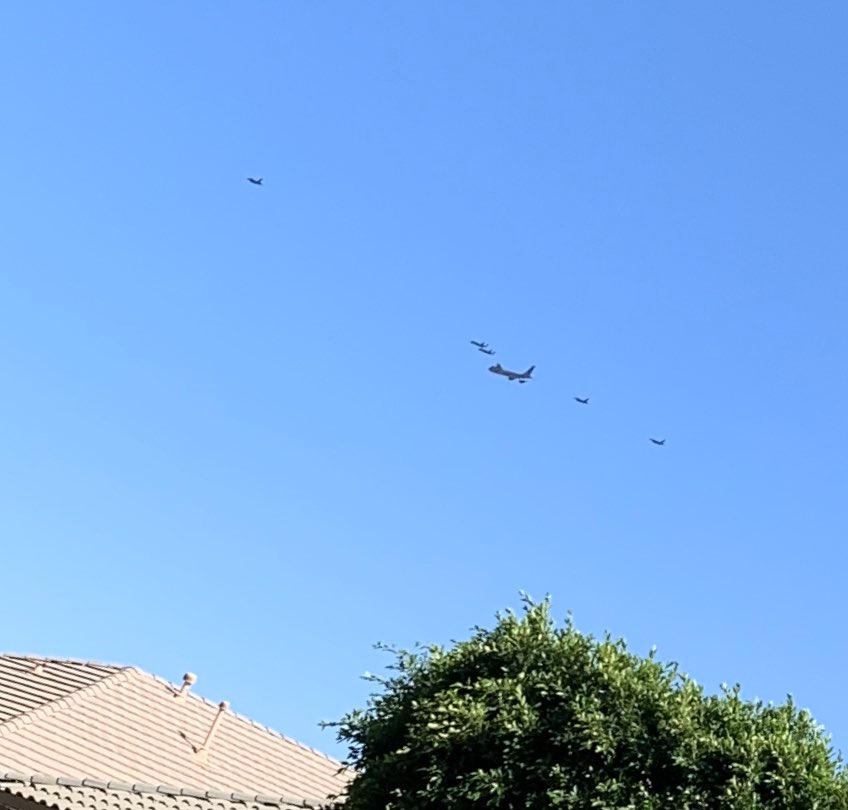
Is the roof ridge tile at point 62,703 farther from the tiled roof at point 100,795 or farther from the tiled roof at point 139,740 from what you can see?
the tiled roof at point 100,795

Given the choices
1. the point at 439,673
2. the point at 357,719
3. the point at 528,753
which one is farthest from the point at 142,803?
the point at 528,753

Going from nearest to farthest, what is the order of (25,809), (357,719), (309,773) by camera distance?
1. (357,719)
2. (25,809)
3. (309,773)

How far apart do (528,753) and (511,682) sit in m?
1.35

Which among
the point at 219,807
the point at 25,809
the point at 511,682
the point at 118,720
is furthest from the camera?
the point at 118,720

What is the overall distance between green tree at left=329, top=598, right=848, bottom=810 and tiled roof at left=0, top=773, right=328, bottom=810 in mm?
5944

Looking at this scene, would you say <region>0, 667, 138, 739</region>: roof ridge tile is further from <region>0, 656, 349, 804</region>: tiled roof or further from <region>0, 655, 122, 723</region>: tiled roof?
<region>0, 655, 122, 723</region>: tiled roof

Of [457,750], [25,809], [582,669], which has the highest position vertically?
[582,669]

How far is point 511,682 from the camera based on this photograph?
22.8 metres

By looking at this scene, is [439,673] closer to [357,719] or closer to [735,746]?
[357,719]

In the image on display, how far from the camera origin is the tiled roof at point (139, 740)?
3098 cm

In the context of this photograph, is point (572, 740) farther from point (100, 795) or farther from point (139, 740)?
point (139, 740)

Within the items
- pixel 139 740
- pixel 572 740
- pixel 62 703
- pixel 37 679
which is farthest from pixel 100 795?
pixel 572 740

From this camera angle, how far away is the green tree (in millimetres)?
21062

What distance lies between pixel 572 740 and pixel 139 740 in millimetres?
14794
